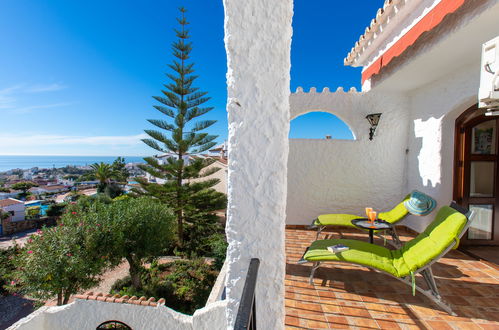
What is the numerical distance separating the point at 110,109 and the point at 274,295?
28205 mm

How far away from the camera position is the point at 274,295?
35.4 inches

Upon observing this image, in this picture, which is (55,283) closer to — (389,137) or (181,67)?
(389,137)

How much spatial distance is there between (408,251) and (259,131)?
1.99 meters

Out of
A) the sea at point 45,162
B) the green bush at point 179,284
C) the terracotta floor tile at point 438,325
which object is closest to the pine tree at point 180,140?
the green bush at point 179,284

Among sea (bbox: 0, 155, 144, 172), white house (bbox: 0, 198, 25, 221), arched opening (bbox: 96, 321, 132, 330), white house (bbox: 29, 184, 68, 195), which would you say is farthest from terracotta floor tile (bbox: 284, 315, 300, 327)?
sea (bbox: 0, 155, 144, 172)

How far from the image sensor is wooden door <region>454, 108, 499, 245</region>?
285 centimetres

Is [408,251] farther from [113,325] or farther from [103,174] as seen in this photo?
[103,174]

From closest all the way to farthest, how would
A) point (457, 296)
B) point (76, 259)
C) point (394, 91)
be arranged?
point (457, 296), point (394, 91), point (76, 259)

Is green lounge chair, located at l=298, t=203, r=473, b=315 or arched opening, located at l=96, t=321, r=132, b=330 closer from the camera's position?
green lounge chair, located at l=298, t=203, r=473, b=315

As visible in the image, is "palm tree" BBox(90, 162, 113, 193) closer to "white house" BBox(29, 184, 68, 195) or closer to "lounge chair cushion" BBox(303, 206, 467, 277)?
"lounge chair cushion" BBox(303, 206, 467, 277)

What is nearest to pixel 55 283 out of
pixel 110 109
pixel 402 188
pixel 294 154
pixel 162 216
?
pixel 162 216

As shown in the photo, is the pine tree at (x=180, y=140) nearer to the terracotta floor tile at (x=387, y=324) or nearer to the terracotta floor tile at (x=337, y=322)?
the terracotta floor tile at (x=337, y=322)

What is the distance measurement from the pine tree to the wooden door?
21.3 feet

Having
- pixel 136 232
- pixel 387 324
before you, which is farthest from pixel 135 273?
pixel 387 324
